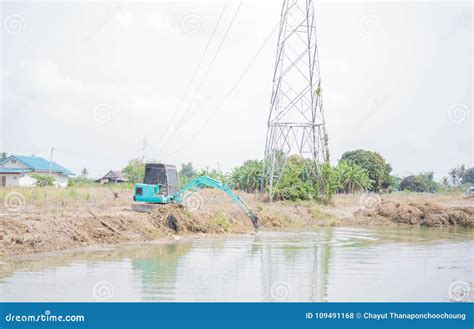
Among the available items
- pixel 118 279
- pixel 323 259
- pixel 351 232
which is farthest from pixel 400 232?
pixel 118 279

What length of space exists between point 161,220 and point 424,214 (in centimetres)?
1910

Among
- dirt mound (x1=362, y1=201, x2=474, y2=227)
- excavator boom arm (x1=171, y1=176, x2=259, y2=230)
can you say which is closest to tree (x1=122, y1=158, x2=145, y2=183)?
dirt mound (x1=362, y1=201, x2=474, y2=227)

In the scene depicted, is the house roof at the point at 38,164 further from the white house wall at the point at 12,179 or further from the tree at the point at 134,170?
the tree at the point at 134,170

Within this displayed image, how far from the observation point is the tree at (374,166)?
73.8 m

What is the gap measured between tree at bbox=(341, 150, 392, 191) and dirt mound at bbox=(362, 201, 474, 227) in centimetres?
3431

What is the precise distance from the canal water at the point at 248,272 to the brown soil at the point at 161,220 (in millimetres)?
1323

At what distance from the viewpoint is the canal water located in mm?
13328

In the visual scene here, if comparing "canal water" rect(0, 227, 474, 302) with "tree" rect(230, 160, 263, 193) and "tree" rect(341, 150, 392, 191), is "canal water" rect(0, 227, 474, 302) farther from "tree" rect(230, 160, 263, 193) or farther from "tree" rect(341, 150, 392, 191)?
"tree" rect(341, 150, 392, 191)

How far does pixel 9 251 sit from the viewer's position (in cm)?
1827

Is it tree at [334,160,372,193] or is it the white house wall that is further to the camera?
tree at [334,160,372,193]

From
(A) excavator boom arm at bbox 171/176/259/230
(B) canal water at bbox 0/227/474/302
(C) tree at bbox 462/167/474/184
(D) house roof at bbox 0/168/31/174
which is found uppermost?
(C) tree at bbox 462/167/474/184

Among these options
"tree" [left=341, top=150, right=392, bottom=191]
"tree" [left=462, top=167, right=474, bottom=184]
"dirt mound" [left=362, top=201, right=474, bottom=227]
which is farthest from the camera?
"tree" [left=462, top=167, right=474, bottom=184]
